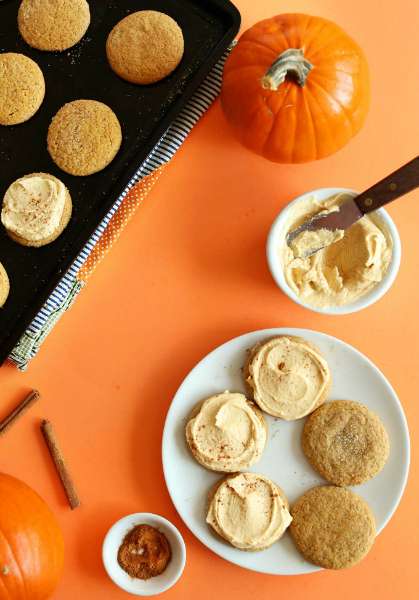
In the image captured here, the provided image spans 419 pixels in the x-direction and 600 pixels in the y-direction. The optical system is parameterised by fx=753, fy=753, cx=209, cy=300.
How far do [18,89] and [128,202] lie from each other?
409mm

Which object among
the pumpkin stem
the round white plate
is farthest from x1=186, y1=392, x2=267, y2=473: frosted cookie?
the pumpkin stem

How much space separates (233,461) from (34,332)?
0.63 m

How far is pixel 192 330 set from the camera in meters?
2.11

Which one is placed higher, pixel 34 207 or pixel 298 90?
pixel 298 90

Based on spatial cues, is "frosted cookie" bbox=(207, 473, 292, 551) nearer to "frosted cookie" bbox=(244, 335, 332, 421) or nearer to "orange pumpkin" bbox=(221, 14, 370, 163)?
"frosted cookie" bbox=(244, 335, 332, 421)

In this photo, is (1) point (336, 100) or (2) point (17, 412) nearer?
(1) point (336, 100)

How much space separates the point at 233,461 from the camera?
1.97 m

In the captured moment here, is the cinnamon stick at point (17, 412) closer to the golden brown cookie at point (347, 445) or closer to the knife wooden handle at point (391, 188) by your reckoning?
the golden brown cookie at point (347, 445)

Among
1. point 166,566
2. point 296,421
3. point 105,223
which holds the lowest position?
point 166,566

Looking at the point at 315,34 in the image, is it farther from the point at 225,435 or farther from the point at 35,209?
the point at 225,435

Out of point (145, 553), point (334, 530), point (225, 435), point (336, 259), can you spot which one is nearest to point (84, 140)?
point (336, 259)

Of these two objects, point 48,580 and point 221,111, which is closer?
point 48,580

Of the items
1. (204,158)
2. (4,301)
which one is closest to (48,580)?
(4,301)

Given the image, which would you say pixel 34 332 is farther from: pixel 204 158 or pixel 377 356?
pixel 377 356
